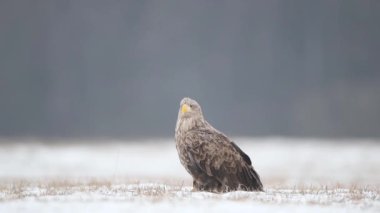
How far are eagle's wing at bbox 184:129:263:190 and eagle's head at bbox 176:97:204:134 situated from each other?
0.44 ft

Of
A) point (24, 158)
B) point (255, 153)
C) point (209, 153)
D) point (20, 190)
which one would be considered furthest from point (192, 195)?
point (255, 153)

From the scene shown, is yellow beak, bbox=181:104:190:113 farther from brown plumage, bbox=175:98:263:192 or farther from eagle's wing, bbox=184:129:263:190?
eagle's wing, bbox=184:129:263:190

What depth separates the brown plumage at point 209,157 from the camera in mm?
10930

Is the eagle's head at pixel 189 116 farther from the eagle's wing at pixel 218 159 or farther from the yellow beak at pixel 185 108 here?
the eagle's wing at pixel 218 159

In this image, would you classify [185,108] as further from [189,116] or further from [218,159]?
[218,159]

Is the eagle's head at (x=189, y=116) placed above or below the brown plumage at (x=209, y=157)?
above

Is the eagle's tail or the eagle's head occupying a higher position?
the eagle's head

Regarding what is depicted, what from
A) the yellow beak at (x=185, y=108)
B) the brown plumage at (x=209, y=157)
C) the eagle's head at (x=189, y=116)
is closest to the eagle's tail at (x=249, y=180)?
the brown plumage at (x=209, y=157)

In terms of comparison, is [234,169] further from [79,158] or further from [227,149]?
[79,158]

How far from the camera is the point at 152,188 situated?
37.8 feet

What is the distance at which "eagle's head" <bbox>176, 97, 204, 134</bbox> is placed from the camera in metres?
11.2

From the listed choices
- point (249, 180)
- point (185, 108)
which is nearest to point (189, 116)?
point (185, 108)

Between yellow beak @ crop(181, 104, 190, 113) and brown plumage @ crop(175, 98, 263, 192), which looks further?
yellow beak @ crop(181, 104, 190, 113)

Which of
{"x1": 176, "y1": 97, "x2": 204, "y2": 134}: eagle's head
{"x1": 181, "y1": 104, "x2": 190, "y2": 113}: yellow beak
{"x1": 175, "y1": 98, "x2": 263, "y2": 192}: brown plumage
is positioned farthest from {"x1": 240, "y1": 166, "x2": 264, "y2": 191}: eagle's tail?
{"x1": 181, "y1": 104, "x2": 190, "y2": 113}: yellow beak
